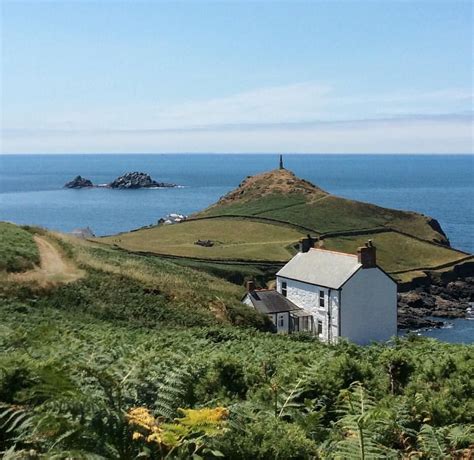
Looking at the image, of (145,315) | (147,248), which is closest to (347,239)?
(147,248)

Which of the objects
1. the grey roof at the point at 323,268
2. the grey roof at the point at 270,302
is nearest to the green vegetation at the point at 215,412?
the grey roof at the point at 323,268

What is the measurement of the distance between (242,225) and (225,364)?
108 m

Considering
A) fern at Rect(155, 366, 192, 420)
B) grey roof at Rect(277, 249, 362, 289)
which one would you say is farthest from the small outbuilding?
fern at Rect(155, 366, 192, 420)

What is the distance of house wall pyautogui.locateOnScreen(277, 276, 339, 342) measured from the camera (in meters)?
47.0

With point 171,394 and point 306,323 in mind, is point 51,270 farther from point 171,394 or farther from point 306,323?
point 171,394

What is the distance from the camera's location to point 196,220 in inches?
4926

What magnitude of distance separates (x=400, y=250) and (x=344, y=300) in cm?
6342

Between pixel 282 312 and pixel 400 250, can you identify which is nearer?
pixel 282 312

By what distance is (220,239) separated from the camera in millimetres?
107000

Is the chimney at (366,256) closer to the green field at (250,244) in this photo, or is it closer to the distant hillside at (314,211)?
the green field at (250,244)

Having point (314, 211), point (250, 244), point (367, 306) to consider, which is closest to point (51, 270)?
point (367, 306)

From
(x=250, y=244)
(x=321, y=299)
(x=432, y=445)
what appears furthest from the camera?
(x=250, y=244)

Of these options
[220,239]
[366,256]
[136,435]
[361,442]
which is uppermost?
[136,435]

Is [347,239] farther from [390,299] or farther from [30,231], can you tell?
[30,231]
